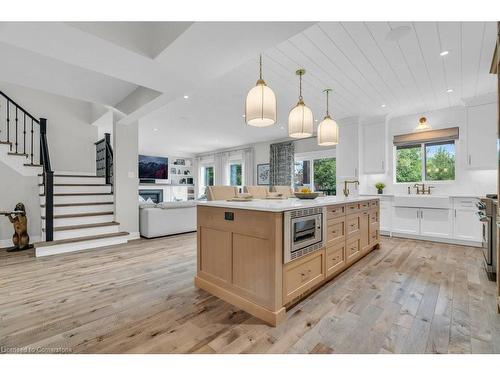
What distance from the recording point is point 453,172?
461cm

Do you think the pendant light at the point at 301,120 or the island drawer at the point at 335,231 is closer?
the island drawer at the point at 335,231

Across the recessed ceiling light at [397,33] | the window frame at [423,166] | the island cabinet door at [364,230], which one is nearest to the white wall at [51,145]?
the island cabinet door at [364,230]

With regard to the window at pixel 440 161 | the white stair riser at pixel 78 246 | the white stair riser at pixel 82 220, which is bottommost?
the white stair riser at pixel 78 246

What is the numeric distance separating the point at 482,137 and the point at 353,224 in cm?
321

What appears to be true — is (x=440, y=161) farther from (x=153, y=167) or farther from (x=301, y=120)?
(x=153, y=167)

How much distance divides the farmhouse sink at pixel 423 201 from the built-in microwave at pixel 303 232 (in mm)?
3234

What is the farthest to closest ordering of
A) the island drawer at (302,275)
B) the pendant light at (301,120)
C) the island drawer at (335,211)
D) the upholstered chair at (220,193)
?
the pendant light at (301,120), the upholstered chair at (220,193), the island drawer at (335,211), the island drawer at (302,275)

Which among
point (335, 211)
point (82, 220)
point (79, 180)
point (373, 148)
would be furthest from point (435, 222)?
point (79, 180)

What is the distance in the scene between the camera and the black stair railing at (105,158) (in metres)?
5.16

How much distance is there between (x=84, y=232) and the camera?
4117mm

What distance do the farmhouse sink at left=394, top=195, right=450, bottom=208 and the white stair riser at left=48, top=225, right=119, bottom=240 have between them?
18.2 ft

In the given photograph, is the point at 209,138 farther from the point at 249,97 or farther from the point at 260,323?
the point at 260,323

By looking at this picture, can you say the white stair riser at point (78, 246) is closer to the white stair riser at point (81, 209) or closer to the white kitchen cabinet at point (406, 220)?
the white stair riser at point (81, 209)

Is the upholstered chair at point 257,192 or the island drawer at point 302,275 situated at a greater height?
the upholstered chair at point 257,192
